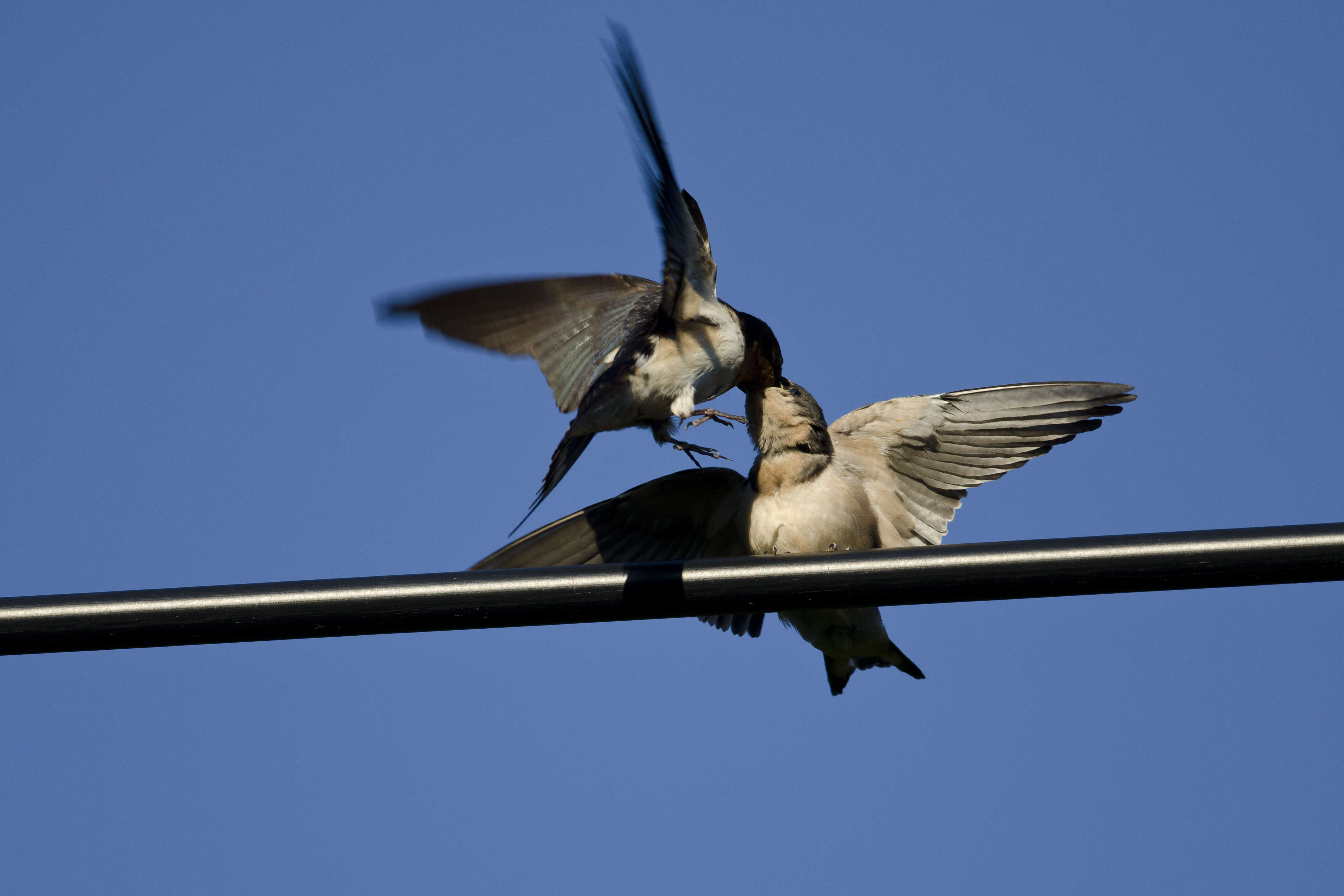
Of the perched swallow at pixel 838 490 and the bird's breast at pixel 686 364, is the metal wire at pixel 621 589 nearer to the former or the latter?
the bird's breast at pixel 686 364

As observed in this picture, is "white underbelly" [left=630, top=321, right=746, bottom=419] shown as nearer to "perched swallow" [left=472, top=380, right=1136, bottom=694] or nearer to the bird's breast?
the bird's breast

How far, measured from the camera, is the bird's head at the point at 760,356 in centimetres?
548

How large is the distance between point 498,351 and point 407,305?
0.52 meters

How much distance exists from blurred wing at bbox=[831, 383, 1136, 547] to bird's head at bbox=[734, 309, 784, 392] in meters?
0.69

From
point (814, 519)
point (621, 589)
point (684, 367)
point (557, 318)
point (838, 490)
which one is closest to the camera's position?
point (621, 589)

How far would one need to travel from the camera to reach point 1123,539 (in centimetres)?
320

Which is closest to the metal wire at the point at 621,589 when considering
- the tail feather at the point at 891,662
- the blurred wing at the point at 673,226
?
the blurred wing at the point at 673,226

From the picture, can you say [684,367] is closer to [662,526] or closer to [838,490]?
[838,490]

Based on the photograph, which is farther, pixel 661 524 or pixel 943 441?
pixel 661 524

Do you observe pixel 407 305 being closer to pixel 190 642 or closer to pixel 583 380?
pixel 583 380

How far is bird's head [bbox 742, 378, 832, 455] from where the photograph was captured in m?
5.69

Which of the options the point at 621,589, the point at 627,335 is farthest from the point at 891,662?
the point at 621,589

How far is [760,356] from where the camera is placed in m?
5.52

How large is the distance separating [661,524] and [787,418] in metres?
1.06
